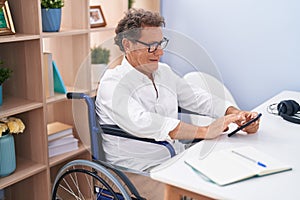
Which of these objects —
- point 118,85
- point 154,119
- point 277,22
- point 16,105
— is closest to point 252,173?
point 154,119

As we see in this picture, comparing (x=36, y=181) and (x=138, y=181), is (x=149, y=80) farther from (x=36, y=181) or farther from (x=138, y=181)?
(x=36, y=181)

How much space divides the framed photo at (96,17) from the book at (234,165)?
51.0 inches

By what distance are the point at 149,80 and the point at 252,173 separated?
78 centimetres

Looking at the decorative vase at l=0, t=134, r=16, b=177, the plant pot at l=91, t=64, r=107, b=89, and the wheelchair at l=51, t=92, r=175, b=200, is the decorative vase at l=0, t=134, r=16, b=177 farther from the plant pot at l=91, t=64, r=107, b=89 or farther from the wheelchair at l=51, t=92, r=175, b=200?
the plant pot at l=91, t=64, r=107, b=89

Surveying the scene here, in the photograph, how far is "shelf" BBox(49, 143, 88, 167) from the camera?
221cm

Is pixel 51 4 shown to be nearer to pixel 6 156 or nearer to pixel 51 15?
pixel 51 15

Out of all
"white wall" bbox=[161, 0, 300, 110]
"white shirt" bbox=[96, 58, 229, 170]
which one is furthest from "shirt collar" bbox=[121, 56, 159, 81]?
"white wall" bbox=[161, 0, 300, 110]

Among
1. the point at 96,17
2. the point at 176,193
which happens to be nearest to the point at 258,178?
the point at 176,193

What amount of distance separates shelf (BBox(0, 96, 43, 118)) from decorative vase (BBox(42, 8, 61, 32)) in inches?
15.1

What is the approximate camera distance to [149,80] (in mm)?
1945

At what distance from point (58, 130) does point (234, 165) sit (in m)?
1.24

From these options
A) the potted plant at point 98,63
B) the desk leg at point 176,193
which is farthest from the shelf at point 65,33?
the desk leg at point 176,193

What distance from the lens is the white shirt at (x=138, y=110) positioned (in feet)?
5.67

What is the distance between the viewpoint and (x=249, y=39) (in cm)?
256
